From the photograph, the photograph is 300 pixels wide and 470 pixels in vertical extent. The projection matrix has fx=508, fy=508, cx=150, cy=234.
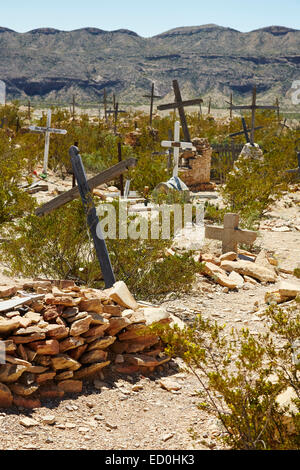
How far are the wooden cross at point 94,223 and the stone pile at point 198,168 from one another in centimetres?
1238

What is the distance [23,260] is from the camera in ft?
21.4

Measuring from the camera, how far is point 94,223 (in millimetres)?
5930

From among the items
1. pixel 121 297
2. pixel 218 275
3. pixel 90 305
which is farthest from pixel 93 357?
pixel 218 275

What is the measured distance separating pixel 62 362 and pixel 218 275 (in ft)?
12.7

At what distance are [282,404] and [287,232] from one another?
27.9 feet

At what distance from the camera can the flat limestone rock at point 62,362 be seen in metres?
4.07

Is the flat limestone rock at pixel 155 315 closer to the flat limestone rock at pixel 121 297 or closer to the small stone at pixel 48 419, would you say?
the flat limestone rock at pixel 121 297

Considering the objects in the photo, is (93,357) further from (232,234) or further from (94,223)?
(232,234)

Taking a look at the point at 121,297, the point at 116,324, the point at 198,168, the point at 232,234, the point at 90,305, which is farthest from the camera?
the point at 198,168

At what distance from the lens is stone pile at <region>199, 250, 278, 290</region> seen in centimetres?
752

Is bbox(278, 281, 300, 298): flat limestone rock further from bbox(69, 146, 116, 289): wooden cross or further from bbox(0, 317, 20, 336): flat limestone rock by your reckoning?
bbox(0, 317, 20, 336): flat limestone rock

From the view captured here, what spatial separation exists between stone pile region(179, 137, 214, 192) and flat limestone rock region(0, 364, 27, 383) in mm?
14953

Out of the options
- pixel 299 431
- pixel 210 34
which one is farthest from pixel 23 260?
pixel 210 34

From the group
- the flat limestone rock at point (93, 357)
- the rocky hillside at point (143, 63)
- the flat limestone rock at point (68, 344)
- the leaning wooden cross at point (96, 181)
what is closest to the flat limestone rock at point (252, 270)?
the leaning wooden cross at point (96, 181)
